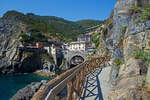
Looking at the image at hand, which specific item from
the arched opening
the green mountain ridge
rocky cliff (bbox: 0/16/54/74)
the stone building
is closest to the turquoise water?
rocky cliff (bbox: 0/16/54/74)

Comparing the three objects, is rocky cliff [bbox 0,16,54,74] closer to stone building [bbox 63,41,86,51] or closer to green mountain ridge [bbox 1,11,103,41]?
green mountain ridge [bbox 1,11,103,41]

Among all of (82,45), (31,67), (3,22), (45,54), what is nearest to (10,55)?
(31,67)

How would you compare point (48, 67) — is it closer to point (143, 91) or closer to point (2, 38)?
point (2, 38)

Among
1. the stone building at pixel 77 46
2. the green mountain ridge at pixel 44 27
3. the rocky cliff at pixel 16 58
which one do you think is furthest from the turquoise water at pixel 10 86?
the green mountain ridge at pixel 44 27

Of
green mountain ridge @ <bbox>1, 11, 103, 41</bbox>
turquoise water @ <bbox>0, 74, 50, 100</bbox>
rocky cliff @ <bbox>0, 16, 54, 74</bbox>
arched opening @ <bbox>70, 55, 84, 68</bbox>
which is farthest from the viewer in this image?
green mountain ridge @ <bbox>1, 11, 103, 41</bbox>

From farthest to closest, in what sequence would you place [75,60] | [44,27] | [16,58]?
[44,27] → [75,60] → [16,58]

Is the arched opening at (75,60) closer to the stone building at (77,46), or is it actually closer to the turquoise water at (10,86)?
the stone building at (77,46)

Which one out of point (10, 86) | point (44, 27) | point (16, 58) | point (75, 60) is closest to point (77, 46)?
point (75, 60)

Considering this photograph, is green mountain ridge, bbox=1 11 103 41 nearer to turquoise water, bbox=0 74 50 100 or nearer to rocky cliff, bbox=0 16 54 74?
rocky cliff, bbox=0 16 54 74

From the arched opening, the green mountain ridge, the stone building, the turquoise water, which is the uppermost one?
the green mountain ridge

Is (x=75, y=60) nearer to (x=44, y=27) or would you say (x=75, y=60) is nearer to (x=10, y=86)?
(x=10, y=86)

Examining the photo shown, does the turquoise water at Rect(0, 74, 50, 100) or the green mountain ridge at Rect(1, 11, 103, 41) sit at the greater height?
the green mountain ridge at Rect(1, 11, 103, 41)

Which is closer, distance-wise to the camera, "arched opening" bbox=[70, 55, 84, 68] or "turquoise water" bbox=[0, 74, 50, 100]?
"turquoise water" bbox=[0, 74, 50, 100]

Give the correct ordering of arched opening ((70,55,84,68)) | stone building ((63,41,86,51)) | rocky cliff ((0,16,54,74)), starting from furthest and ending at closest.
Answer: stone building ((63,41,86,51)) → arched opening ((70,55,84,68)) → rocky cliff ((0,16,54,74))
